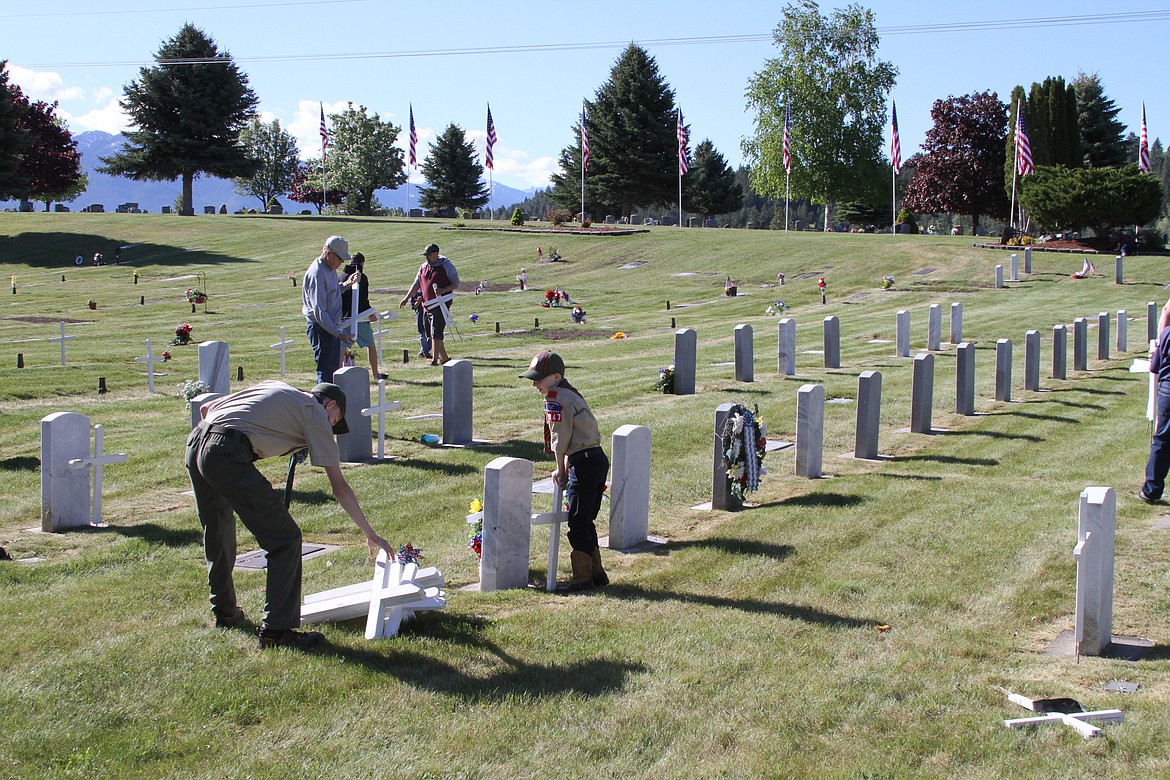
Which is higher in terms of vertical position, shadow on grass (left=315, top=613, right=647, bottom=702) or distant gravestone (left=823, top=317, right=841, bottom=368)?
distant gravestone (left=823, top=317, right=841, bottom=368)

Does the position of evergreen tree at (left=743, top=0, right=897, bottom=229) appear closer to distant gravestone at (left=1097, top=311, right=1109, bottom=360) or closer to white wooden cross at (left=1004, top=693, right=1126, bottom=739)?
distant gravestone at (left=1097, top=311, right=1109, bottom=360)

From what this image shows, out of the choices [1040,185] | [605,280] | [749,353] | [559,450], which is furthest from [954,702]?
[1040,185]

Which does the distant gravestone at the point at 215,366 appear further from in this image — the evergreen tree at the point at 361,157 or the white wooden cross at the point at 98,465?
the evergreen tree at the point at 361,157

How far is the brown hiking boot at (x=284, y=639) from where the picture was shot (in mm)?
6699

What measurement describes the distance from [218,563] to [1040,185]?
143 feet

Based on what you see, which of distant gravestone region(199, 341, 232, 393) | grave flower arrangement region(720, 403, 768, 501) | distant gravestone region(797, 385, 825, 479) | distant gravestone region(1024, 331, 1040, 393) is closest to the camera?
grave flower arrangement region(720, 403, 768, 501)

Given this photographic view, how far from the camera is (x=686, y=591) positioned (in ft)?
26.7

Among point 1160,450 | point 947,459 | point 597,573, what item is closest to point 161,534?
point 597,573

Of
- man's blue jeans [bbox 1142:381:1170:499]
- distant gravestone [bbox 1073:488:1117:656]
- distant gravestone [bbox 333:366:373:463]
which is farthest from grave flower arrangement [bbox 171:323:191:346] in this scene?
distant gravestone [bbox 1073:488:1117:656]

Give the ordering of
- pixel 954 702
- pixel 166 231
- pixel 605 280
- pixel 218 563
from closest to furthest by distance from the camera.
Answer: pixel 954 702 < pixel 218 563 < pixel 605 280 < pixel 166 231

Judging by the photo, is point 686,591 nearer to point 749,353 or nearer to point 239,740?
point 239,740

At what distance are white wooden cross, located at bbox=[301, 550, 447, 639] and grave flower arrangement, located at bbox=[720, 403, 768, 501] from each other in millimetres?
4027

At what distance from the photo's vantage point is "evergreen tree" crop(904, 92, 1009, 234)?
236ft

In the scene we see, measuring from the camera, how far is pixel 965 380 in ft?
52.9
